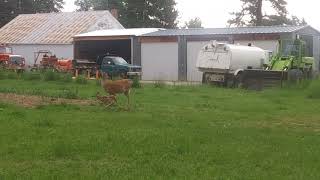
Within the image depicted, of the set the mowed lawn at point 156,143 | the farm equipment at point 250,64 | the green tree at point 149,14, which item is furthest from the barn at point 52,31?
the mowed lawn at point 156,143

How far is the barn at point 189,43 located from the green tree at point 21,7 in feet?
127

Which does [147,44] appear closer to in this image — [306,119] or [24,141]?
[306,119]


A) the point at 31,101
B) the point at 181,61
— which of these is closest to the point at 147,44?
the point at 181,61

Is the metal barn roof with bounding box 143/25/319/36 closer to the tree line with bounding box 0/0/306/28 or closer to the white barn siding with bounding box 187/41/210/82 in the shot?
the white barn siding with bounding box 187/41/210/82

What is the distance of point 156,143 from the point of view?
11.2 m

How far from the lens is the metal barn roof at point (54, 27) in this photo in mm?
57781

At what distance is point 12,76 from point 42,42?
2076cm

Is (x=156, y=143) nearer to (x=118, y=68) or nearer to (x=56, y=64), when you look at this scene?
(x=118, y=68)

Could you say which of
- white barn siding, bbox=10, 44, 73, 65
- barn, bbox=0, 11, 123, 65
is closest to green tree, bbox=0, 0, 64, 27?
barn, bbox=0, 11, 123, 65

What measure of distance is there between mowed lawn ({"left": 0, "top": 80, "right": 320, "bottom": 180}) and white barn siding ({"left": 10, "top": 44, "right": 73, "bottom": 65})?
123ft

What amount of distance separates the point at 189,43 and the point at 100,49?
1273 cm

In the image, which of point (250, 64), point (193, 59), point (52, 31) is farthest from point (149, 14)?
point (250, 64)

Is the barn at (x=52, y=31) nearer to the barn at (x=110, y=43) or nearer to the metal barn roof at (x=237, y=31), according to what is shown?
the barn at (x=110, y=43)

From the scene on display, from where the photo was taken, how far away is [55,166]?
9.12 meters
